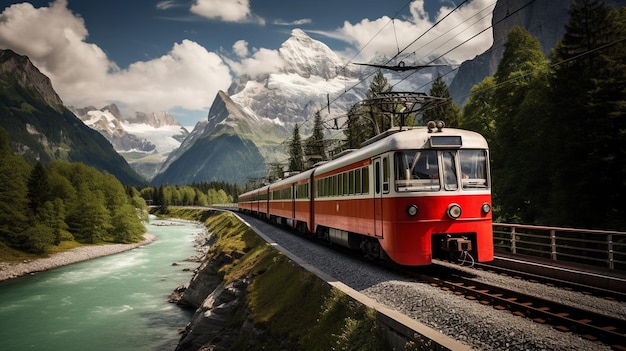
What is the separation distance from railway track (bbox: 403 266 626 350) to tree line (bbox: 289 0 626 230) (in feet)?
25.4

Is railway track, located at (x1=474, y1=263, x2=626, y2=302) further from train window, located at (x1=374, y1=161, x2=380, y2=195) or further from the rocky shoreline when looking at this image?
the rocky shoreline

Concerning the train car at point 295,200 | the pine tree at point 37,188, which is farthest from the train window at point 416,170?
the pine tree at point 37,188

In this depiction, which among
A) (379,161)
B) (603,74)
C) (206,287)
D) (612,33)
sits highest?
(612,33)

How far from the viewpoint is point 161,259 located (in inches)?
2016

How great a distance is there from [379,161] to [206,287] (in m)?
16.6

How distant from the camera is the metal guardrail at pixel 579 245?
1204 cm

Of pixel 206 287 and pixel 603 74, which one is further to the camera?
pixel 206 287

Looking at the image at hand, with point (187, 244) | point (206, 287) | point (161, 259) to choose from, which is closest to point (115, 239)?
point (187, 244)

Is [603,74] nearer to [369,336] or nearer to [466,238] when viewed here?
[466,238]

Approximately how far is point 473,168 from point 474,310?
4871mm

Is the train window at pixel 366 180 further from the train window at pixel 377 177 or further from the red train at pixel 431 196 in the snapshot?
the train window at pixel 377 177

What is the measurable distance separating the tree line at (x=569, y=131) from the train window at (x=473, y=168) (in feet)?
14.1

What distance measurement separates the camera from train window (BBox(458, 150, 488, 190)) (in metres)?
12.4

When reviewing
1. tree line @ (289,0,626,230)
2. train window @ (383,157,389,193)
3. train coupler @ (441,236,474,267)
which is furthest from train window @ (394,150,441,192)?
tree line @ (289,0,626,230)
